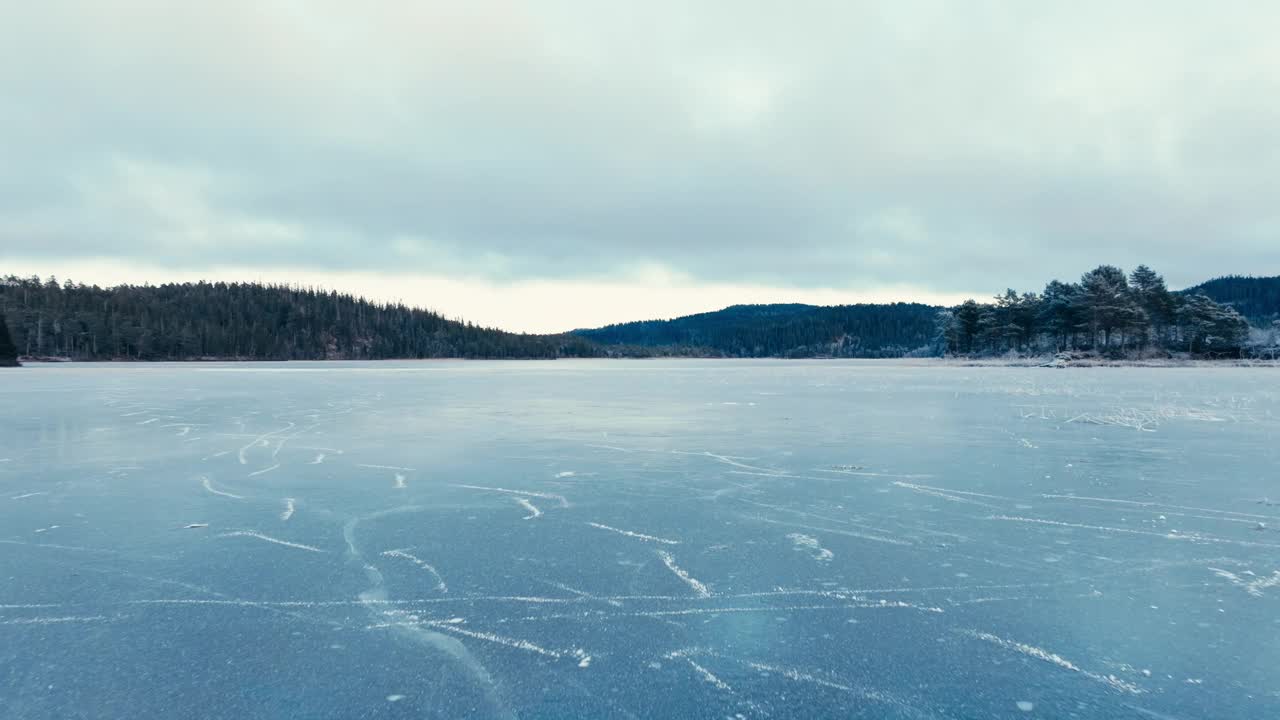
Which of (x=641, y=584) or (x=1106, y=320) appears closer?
(x=641, y=584)

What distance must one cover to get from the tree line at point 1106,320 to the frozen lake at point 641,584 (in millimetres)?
85291

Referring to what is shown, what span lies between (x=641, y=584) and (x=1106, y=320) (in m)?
95.6

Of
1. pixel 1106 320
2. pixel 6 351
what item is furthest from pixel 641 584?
pixel 6 351

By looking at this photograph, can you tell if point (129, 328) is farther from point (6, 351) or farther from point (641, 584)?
point (641, 584)

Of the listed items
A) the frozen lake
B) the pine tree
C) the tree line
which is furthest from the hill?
the frozen lake

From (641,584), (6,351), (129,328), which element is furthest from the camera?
(129,328)

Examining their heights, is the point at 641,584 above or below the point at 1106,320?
below

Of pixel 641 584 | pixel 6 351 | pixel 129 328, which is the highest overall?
pixel 129 328

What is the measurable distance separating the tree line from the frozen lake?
85.3 meters

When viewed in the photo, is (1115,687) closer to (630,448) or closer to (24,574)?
(24,574)

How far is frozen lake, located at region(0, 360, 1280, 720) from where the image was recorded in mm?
3613

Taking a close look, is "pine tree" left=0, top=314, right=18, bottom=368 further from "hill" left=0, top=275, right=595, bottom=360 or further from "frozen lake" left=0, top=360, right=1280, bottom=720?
"frozen lake" left=0, top=360, right=1280, bottom=720

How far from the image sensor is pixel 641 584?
525 centimetres

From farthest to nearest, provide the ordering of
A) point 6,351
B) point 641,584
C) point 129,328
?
point 129,328 → point 6,351 → point 641,584
